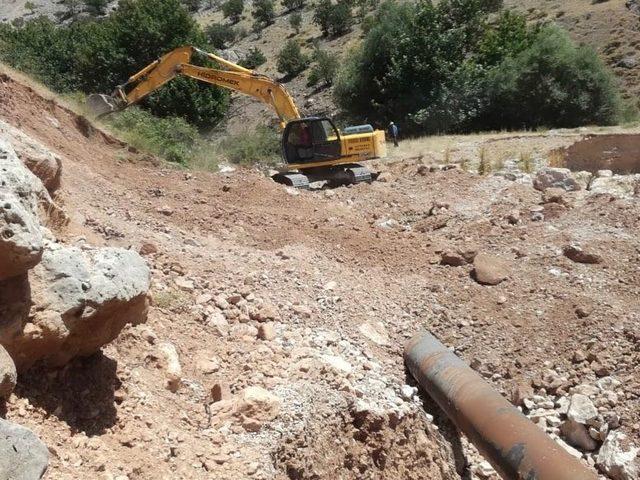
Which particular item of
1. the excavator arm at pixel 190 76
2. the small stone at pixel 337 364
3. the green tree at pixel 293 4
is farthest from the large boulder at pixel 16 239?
the green tree at pixel 293 4

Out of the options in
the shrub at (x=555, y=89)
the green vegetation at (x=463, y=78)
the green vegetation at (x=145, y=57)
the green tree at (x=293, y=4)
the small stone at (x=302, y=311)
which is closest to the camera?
the small stone at (x=302, y=311)

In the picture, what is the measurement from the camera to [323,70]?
3725 cm

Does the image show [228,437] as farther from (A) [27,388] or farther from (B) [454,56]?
(B) [454,56]

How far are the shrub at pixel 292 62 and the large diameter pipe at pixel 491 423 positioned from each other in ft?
120

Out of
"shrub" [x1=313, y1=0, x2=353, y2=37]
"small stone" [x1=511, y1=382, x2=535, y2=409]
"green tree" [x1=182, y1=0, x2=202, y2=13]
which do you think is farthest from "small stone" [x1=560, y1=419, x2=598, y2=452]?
"green tree" [x1=182, y1=0, x2=202, y2=13]

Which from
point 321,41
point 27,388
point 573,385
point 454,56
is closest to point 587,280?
point 573,385

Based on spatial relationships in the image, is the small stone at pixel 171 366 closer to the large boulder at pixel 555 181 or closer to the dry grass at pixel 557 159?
the large boulder at pixel 555 181

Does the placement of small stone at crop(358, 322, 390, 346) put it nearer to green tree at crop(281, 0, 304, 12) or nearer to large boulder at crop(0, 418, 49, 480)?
large boulder at crop(0, 418, 49, 480)

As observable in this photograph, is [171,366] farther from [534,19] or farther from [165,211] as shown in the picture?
[534,19]

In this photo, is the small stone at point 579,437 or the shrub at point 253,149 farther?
the shrub at point 253,149

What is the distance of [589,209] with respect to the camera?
964 cm

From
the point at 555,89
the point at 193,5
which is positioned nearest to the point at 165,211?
the point at 555,89

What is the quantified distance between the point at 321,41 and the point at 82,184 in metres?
40.6

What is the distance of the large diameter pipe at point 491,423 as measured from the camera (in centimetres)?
413
